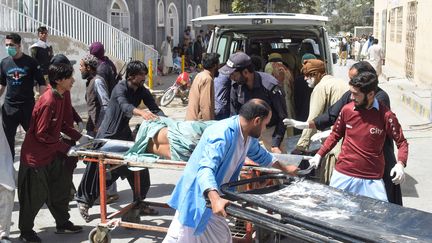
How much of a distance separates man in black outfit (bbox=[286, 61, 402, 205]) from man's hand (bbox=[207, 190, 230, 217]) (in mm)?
1700

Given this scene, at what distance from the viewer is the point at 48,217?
240 inches

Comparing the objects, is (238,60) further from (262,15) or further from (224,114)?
(262,15)

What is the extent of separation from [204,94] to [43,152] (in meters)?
1.76

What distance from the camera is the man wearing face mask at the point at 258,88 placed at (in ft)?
18.2

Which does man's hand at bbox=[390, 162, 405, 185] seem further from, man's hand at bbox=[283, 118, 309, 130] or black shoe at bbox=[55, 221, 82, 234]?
black shoe at bbox=[55, 221, 82, 234]

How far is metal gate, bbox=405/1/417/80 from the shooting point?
1828cm

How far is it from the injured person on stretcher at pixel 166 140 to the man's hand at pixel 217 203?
159 centimetres

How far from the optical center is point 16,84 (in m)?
6.57

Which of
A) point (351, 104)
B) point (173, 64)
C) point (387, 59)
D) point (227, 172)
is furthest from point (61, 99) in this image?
point (387, 59)

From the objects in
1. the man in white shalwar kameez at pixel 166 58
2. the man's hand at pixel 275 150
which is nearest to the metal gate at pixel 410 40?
the man in white shalwar kameez at pixel 166 58

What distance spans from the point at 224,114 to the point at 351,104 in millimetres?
2131

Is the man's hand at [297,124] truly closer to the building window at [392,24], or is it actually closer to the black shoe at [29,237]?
the black shoe at [29,237]

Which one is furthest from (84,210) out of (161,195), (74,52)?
(74,52)

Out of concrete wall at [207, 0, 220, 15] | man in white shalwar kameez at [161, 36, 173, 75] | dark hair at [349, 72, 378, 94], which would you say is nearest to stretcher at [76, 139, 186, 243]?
dark hair at [349, 72, 378, 94]
